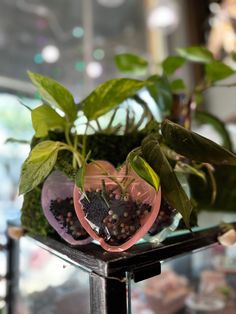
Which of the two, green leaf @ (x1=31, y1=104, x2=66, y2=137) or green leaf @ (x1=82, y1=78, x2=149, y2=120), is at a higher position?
green leaf @ (x1=82, y1=78, x2=149, y2=120)

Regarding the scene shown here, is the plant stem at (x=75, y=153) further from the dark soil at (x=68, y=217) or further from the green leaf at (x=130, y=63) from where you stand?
the green leaf at (x=130, y=63)

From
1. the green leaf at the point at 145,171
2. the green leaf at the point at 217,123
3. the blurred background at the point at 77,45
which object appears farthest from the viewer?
the blurred background at the point at 77,45

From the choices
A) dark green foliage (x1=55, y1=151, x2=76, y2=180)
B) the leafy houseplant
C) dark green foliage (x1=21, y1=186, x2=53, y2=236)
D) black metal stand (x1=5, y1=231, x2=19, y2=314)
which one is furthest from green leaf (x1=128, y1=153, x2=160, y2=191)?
black metal stand (x1=5, y1=231, x2=19, y2=314)

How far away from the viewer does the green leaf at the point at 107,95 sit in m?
0.52

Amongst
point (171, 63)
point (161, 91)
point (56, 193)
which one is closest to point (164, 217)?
point (56, 193)

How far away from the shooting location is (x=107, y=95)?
20.5 inches

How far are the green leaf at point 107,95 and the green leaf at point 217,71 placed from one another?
238 mm

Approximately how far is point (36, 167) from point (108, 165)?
0.12 metres

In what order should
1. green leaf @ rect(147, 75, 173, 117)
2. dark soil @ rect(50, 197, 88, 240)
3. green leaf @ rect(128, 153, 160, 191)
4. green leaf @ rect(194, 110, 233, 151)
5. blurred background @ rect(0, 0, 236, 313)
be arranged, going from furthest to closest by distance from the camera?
blurred background @ rect(0, 0, 236, 313) → green leaf @ rect(194, 110, 233, 151) → green leaf @ rect(147, 75, 173, 117) → dark soil @ rect(50, 197, 88, 240) → green leaf @ rect(128, 153, 160, 191)

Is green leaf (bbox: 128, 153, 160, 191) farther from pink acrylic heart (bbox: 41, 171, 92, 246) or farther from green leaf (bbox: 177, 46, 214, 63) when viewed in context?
green leaf (bbox: 177, 46, 214, 63)

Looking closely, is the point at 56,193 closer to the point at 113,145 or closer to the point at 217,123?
the point at 113,145

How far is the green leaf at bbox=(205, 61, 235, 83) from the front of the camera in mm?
665

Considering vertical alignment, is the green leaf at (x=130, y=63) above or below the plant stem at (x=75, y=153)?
above

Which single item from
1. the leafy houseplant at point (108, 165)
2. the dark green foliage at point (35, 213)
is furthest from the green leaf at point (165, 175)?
the dark green foliage at point (35, 213)
